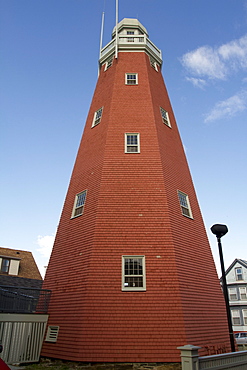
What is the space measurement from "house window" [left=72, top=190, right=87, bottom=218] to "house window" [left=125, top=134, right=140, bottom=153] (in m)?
3.25

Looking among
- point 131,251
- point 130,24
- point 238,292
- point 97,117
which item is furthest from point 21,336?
point 238,292

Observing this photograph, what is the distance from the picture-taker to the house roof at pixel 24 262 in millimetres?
27562

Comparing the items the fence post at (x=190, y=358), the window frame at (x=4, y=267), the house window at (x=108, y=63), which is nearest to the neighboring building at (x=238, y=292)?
the window frame at (x=4, y=267)

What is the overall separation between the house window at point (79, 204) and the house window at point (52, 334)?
5.15 m

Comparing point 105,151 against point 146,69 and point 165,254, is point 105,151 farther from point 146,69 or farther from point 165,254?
point 146,69

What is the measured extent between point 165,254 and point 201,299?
8.57 ft

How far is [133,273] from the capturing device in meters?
12.0

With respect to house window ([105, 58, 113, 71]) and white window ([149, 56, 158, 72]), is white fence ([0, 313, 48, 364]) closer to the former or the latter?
house window ([105, 58, 113, 71])

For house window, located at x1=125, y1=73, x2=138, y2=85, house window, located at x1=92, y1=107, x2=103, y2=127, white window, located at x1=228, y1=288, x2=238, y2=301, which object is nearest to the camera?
house window, located at x1=92, y1=107, x2=103, y2=127

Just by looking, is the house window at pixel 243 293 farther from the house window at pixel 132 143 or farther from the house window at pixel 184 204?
the house window at pixel 132 143

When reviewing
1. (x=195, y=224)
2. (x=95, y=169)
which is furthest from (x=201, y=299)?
(x=95, y=169)

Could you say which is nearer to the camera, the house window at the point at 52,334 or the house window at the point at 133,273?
the house window at the point at 133,273

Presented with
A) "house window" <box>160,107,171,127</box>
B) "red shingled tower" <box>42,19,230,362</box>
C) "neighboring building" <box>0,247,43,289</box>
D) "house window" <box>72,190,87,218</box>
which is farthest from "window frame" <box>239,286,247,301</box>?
"house window" <box>72,190,87,218</box>

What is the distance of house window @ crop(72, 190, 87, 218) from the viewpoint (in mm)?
14727
